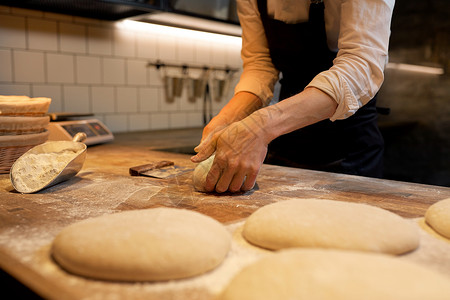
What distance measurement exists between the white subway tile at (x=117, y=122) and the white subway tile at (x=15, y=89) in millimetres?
470

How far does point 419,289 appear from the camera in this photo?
45 centimetres

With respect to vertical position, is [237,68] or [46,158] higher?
[237,68]

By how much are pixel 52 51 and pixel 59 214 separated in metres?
1.56

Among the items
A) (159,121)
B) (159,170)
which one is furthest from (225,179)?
(159,121)

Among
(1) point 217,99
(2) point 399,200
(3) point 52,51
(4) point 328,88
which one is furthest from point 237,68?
(2) point 399,200

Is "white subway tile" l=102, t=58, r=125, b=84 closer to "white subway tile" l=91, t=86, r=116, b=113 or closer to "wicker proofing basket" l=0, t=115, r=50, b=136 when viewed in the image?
"white subway tile" l=91, t=86, r=116, b=113

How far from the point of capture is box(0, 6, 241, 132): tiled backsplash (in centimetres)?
199

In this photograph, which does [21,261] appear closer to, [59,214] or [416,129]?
[59,214]

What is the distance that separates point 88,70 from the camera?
2.25 m

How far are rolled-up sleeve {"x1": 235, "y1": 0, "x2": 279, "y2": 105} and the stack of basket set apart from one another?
680mm

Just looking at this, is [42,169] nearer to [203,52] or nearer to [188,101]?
[188,101]

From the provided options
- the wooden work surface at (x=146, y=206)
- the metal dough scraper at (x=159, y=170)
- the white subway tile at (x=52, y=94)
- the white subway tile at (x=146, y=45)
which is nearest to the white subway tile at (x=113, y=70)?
the white subway tile at (x=146, y=45)

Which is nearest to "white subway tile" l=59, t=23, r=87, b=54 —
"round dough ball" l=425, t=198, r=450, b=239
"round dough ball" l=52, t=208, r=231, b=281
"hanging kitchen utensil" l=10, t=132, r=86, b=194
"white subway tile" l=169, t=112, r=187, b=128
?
"white subway tile" l=169, t=112, r=187, b=128

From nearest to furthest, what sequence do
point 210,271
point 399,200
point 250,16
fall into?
point 210,271 → point 399,200 → point 250,16
